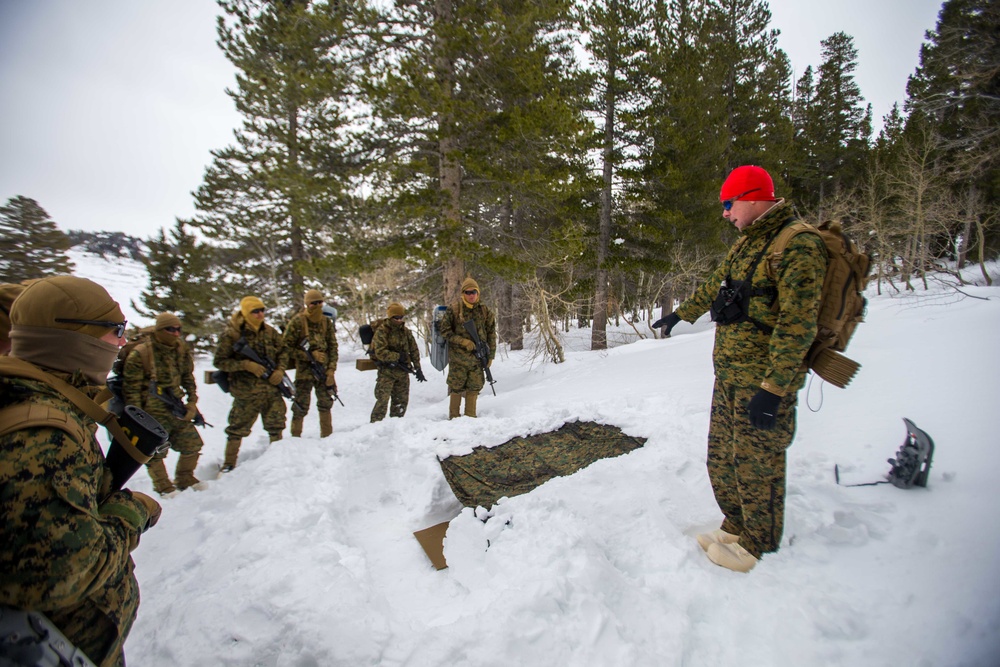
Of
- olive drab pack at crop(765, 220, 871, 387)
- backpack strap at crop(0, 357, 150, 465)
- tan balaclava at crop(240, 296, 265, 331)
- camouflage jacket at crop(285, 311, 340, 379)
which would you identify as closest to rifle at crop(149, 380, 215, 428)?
tan balaclava at crop(240, 296, 265, 331)

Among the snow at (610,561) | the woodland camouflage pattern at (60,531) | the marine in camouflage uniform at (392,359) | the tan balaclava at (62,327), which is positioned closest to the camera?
the woodland camouflage pattern at (60,531)

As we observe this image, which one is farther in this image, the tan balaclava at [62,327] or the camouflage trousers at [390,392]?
the camouflage trousers at [390,392]

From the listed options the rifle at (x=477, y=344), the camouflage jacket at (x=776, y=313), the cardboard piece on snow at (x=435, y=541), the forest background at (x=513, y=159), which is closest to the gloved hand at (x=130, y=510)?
the cardboard piece on snow at (x=435, y=541)

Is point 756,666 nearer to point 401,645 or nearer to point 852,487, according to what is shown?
point 401,645

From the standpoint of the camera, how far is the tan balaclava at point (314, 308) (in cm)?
554

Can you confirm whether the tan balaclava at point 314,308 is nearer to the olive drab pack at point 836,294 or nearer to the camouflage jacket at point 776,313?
the camouflage jacket at point 776,313

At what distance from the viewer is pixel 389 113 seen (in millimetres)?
6977

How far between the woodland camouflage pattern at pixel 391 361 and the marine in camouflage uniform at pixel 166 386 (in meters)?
2.25

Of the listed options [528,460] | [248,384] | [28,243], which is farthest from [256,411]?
[28,243]

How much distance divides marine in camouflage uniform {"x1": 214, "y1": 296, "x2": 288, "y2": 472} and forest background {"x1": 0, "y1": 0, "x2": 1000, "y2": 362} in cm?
300

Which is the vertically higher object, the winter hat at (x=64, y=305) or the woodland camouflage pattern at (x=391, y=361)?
the winter hat at (x=64, y=305)

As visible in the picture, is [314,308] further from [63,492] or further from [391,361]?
[63,492]

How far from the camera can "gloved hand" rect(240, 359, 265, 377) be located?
479 centimetres

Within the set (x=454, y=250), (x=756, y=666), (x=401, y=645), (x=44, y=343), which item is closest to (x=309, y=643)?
(x=401, y=645)
